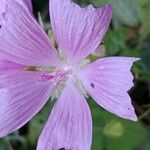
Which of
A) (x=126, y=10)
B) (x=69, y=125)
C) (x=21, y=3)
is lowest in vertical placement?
(x=69, y=125)

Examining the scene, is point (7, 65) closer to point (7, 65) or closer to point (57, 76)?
point (7, 65)

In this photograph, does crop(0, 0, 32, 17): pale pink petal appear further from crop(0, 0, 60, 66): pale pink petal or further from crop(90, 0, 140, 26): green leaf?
crop(90, 0, 140, 26): green leaf

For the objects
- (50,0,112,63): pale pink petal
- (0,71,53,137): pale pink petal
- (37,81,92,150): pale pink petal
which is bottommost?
(37,81,92,150): pale pink petal

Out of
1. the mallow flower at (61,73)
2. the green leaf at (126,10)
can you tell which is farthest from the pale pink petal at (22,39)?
the green leaf at (126,10)

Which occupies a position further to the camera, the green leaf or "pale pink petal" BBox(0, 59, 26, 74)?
the green leaf

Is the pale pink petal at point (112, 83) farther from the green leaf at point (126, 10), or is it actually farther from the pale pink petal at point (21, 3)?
the green leaf at point (126, 10)

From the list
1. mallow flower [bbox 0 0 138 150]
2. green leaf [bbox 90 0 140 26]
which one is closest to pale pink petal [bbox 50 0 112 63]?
mallow flower [bbox 0 0 138 150]

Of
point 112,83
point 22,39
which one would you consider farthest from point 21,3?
point 112,83
